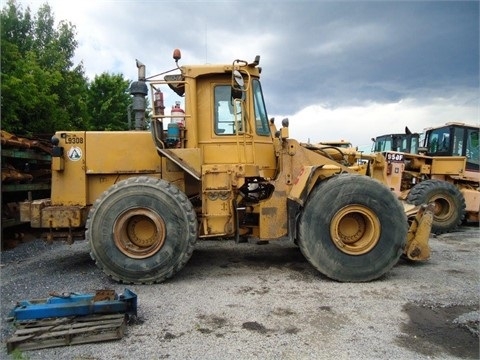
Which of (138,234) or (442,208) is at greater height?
(138,234)

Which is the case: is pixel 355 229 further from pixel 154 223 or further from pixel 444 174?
pixel 444 174

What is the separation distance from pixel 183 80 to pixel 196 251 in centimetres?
304

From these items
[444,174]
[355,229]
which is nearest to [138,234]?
[355,229]

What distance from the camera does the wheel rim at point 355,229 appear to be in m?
5.05

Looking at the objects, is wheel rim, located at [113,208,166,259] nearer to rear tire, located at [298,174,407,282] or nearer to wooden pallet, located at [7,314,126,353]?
wooden pallet, located at [7,314,126,353]

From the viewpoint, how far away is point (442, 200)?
9680mm

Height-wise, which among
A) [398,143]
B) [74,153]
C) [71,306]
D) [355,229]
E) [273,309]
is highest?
[398,143]

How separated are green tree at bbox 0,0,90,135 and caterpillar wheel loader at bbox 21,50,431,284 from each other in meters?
5.77

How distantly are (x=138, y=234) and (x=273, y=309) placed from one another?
7.01 feet

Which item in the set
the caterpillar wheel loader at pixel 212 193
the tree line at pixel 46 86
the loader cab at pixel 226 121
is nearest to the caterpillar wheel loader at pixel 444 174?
the caterpillar wheel loader at pixel 212 193

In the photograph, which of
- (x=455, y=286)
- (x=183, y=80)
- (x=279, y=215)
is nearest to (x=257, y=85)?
(x=183, y=80)

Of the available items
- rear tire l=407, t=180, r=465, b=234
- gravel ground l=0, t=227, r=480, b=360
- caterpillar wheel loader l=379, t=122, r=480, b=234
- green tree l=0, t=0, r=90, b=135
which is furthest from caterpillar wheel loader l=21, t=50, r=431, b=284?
green tree l=0, t=0, r=90, b=135

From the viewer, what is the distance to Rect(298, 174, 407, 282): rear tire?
501 cm

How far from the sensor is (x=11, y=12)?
69.1 ft
